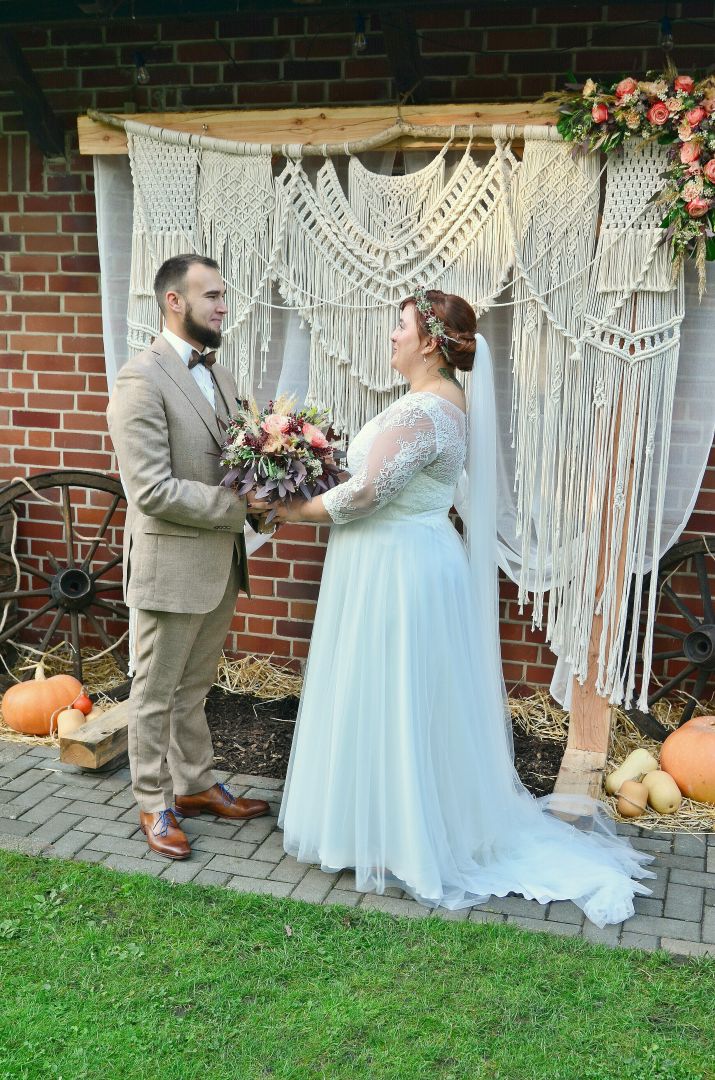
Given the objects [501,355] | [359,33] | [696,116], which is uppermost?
[359,33]

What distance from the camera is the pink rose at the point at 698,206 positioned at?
3564 mm

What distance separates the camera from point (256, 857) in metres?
3.58

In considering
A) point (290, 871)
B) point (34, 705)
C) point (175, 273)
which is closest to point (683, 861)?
point (290, 871)

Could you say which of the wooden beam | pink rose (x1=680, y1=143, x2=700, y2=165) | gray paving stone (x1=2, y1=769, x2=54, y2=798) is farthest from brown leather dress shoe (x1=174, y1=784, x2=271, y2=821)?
the wooden beam

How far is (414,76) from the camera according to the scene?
423 centimetres

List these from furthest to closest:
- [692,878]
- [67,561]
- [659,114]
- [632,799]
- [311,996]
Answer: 1. [67,561]
2. [632,799]
3. [659,114]
4. [692,878]
5. [311,996]

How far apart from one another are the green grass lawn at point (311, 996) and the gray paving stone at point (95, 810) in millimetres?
541

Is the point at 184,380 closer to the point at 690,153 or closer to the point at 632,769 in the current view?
the point at 690,153

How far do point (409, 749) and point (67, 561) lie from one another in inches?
102

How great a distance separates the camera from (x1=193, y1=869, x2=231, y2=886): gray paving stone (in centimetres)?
340

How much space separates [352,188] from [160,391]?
1.30 metres

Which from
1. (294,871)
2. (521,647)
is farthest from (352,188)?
(294,871)

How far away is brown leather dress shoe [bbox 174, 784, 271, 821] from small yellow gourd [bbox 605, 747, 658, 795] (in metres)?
1.36

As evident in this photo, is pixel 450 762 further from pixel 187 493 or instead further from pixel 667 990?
pixel 187 493
